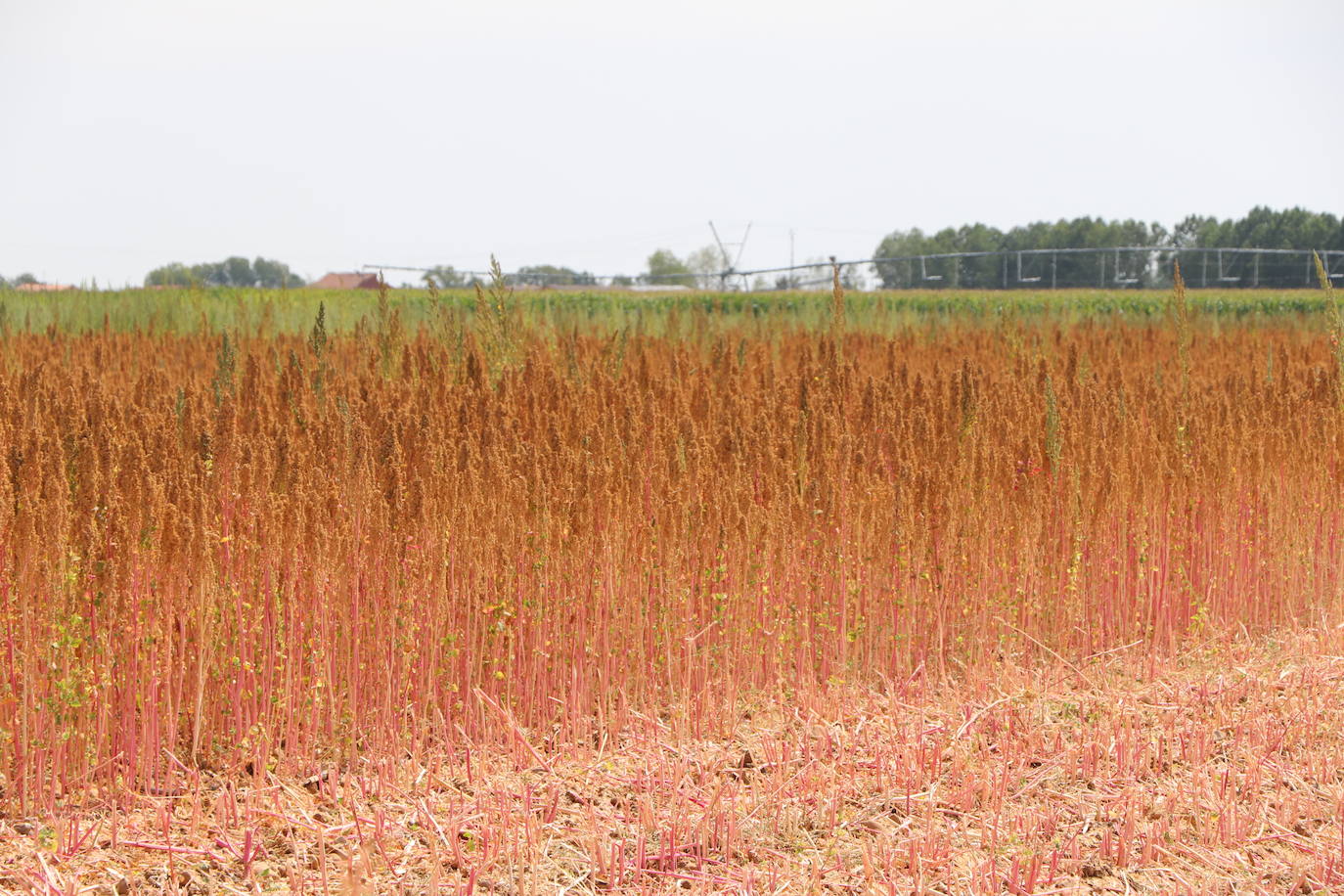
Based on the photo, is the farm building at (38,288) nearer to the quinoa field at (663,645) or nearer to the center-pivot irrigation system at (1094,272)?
the quinoa field at (663,645)

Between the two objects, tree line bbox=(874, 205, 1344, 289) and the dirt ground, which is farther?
tree line bbox=(874, 205, 1344, 289)

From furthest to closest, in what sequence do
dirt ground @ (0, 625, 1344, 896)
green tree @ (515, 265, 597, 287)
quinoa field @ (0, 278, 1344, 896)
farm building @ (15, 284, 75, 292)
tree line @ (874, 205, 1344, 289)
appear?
tree line @ (874, 205, 1344, 289)
green tree @ (515, 265, 597, 287)
farm building @ (15, 284, 75, 292)
quinoa field @ (0, 278, 1344, 896)
dirt ground @ (0, 625, 1344, 896)

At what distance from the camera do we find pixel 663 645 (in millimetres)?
3699

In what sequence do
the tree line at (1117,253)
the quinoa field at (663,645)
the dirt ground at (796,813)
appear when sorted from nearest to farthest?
1. the dirt ground at (796,813)
2. the quinoa field at (663,645)
3. the tree line at (1117,253)

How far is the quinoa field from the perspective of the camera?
2.79m

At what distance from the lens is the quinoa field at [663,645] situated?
110 inches

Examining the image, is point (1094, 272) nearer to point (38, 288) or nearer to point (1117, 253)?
Result: point (1117, 253)

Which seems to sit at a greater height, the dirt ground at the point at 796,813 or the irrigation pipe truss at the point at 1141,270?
the irrigation pipe truss at the point at 1141,270

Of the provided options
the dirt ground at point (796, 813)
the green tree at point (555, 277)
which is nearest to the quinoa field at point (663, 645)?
the dirt ground at point (796, 813)

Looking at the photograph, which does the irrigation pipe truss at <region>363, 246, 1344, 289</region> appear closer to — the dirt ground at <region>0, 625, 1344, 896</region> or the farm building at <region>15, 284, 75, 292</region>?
the farm building at <region>15, 284, 75, 292</region>

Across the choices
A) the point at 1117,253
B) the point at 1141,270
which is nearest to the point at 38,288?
the point at 1117,253

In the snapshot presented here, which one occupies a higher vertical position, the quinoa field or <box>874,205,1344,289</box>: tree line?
<box>874,205,1344,289</box>: tree line

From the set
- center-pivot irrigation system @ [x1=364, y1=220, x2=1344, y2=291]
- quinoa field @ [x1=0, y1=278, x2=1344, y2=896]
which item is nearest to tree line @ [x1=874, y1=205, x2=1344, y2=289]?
center-pivot irrigation system @ [x1=364, y1=220, x2=1344, y2=291]

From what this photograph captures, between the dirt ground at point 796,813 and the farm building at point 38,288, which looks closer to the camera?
the dirt ground at point 796,813
